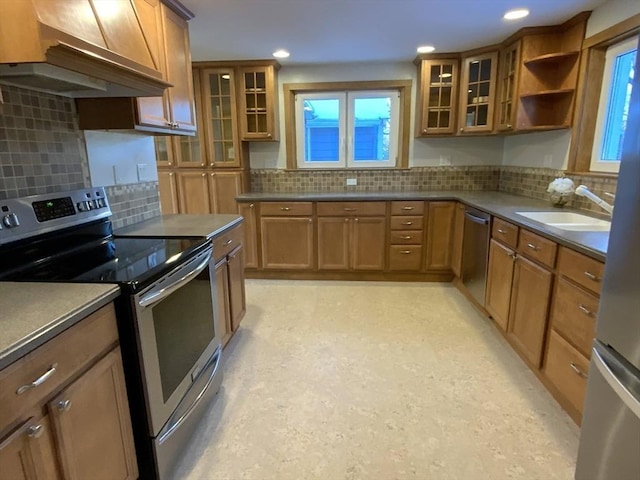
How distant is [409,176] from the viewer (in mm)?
4148

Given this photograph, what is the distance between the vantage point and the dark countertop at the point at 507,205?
5.60 ft

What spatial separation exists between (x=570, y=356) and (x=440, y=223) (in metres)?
2.00

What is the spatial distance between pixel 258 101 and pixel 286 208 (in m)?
1.16

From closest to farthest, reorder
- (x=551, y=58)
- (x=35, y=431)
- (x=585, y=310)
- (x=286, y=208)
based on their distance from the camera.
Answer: (x=35, y=431) → (x=585, y=310) → (x=551, y=58) → (x=286, y=208)

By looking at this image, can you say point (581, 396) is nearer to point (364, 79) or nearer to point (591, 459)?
point (591, 459)

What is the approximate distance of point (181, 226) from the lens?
7.39ft

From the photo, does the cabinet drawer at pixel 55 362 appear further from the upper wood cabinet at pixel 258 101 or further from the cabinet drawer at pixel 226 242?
the upper wood cabinet at pixel 258 101

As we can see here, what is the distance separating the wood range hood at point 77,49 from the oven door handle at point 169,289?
0.79 m

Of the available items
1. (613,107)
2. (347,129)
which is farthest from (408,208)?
(613,107)

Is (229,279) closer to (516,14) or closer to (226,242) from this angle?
(226,242)

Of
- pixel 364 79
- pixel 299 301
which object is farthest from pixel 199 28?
pixel 299 301

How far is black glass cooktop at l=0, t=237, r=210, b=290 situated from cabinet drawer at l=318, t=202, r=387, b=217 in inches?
76.8

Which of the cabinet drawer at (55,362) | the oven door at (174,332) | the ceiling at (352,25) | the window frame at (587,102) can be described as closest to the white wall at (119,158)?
the oven door at (174,332)

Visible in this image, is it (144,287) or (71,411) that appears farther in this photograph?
(144,287)
